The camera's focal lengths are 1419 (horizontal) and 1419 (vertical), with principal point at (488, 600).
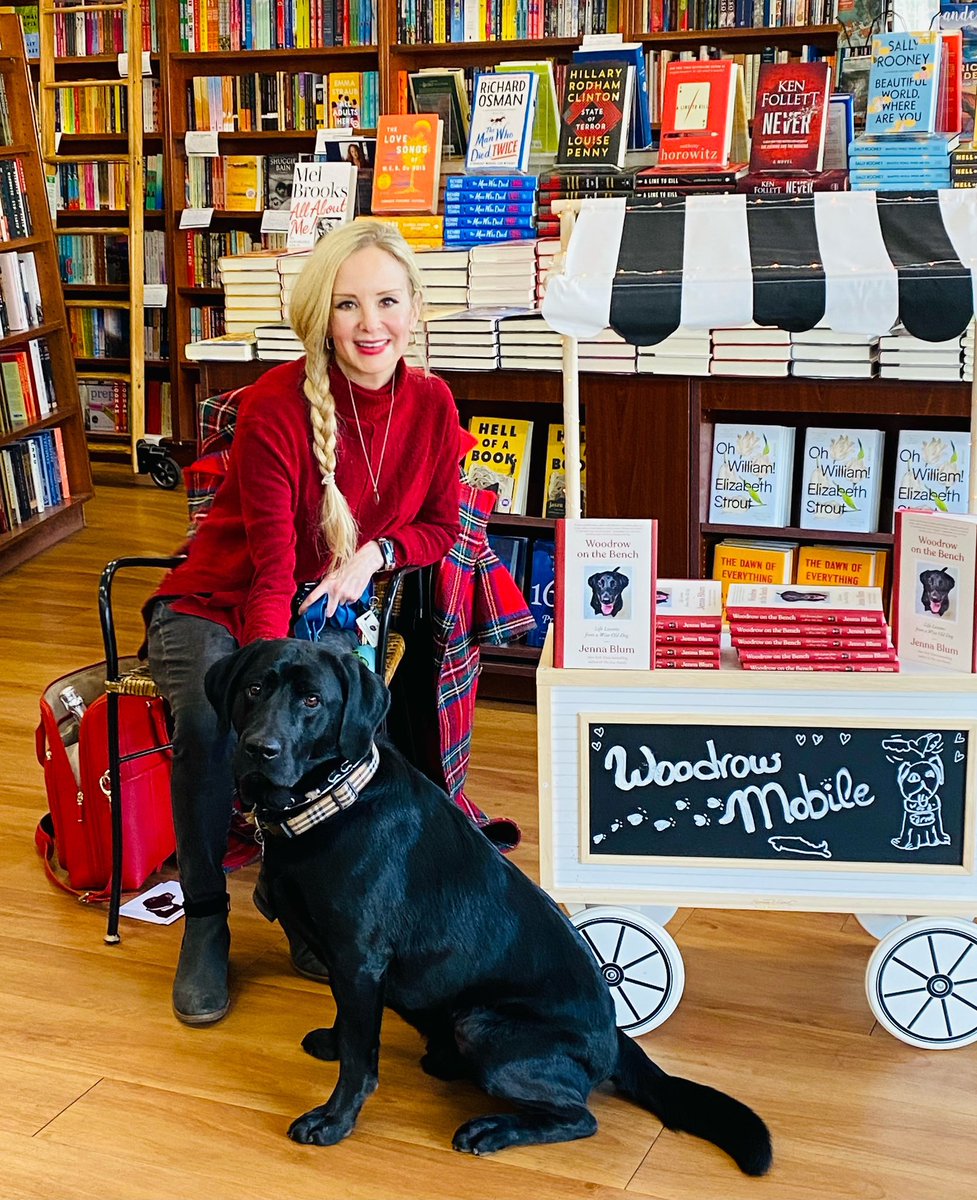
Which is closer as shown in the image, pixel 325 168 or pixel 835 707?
pixel 835 707

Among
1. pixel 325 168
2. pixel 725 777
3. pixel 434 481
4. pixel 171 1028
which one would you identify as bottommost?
pixel 171 1028

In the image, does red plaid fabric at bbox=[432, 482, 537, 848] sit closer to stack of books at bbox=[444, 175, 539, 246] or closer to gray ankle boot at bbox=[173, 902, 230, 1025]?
gray ankle boot at bbox=[173, 902, 230, 1025]

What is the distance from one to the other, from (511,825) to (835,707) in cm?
95

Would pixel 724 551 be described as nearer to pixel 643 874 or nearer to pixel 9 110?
pixel 643 874

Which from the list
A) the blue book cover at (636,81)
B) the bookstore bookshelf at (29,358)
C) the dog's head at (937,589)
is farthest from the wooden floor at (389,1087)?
the bookstore bookshelf at (29,358)

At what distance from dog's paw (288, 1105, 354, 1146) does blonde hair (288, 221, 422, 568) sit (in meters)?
0.85

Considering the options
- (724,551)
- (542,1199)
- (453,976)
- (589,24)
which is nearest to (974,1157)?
(542,1199)

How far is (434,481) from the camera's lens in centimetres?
237

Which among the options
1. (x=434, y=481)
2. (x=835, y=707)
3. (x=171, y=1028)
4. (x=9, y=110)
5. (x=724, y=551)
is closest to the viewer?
(x=835, y=707)

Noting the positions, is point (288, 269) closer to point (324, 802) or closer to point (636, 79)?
point (636, 79)

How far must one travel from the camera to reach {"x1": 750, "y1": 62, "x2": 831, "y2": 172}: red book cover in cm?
307

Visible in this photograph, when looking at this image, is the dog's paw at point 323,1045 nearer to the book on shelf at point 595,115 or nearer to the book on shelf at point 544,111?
the book on shelf at point 595,115

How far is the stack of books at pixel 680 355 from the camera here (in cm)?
308

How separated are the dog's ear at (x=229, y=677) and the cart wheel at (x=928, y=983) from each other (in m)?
0.99
